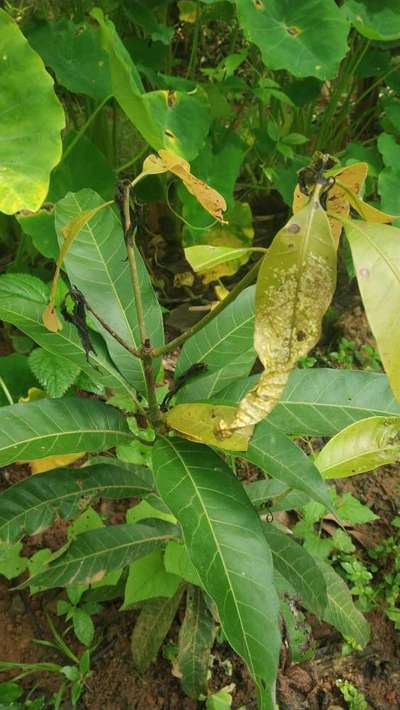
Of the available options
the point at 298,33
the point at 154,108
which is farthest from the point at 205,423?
the point at 298,33

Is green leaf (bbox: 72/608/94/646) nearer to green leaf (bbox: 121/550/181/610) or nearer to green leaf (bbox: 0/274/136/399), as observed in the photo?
green leaf (bbox: 121/550/181/610)

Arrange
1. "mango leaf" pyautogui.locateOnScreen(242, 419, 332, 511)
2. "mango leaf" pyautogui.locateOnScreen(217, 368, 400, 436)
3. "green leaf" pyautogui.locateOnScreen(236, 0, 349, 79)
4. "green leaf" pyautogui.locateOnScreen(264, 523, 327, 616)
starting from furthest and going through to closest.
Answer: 1. "green leaf" pyautogui.locateOnScreen(236, 0, 349, 79)
2. "green leaf" pyautogui.locateOnScreen(264, 523, 327, 616)
3. "mango leaf" pyautogui.locateOnScreen(217, 368, 400, 436)
4. "mango leaf" pyautogui.locateOnScreen(242, 419, 332, 511)

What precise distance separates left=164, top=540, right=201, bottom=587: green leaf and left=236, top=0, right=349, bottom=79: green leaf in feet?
3.58

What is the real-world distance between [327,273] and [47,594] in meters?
1.00

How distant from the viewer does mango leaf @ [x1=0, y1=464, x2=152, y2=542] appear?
31.1 inches

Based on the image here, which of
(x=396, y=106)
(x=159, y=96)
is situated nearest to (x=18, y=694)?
(x=159, y=96)

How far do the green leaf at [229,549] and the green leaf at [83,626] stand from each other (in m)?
0.54

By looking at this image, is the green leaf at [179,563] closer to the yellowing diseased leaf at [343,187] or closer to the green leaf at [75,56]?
the yellowing diseased leaf at [343,187]

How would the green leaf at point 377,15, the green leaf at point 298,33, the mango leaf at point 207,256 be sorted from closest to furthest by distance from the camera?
the mango leaf at point 207,256
the green leaf at point 298,33
the green leaf at point 377,15

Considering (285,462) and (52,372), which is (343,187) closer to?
(285,462)

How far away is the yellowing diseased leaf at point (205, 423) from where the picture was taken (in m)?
0.58

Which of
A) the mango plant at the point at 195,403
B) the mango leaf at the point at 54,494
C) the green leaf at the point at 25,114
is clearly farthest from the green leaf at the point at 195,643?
the green leaf at the point at 25,114

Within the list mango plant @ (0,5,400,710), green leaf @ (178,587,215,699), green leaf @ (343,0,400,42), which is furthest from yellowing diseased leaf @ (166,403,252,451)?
green leaf @ (343,0,400,42)

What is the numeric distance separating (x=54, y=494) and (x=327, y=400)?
415 mm
